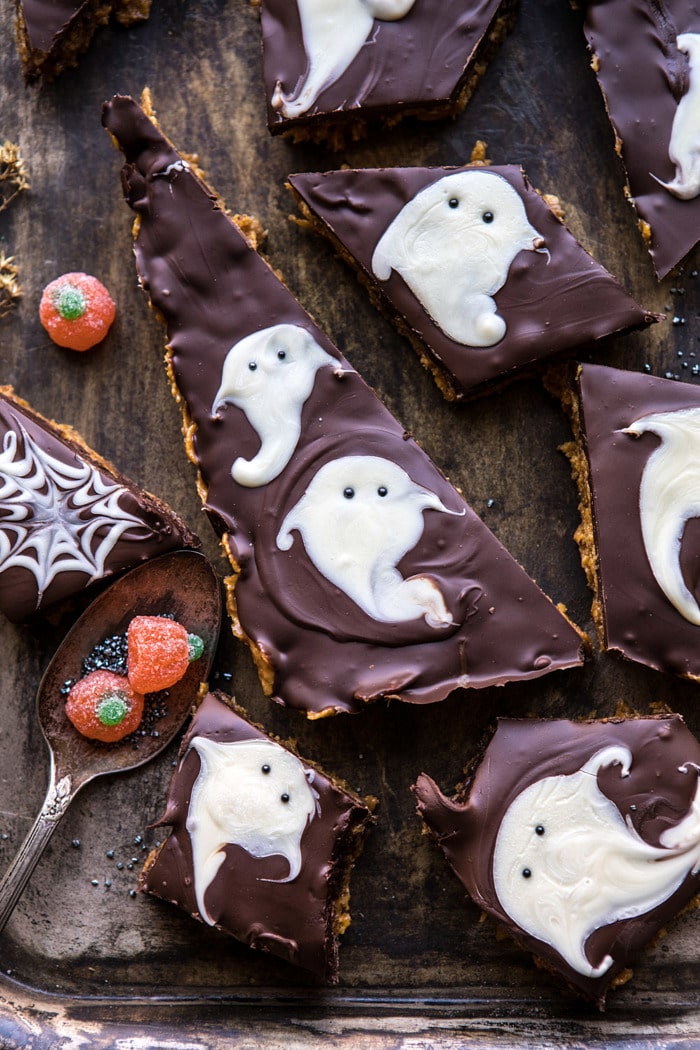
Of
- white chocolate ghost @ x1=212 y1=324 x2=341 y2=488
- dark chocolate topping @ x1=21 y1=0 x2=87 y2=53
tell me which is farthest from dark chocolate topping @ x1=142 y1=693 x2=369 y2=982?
dark chocolate topping @ x1=21 y1=0 x2=87 y2=53

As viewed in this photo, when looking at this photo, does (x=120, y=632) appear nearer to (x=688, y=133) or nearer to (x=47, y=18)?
(x=47, y=18)

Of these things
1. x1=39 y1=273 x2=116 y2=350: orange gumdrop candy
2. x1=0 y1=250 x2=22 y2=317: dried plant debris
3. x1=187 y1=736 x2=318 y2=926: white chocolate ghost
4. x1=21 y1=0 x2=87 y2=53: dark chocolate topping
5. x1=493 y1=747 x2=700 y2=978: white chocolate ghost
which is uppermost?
x1=21 y1=0 x2=87 y2=53: dark chocolate topping

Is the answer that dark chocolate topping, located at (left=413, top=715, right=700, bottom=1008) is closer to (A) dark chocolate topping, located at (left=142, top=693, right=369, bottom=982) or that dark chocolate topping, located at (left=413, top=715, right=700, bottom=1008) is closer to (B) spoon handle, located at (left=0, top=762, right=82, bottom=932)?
(A) dark chocolate topping, located at (left=142, top=693, right=369, bottom=982)

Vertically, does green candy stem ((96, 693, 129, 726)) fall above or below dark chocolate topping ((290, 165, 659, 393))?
below

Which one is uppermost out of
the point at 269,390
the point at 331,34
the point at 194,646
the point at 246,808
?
the point at 331,34

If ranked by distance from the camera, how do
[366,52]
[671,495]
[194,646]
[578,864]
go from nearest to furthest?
[578,864], [671,495], [194,646], [366,52]

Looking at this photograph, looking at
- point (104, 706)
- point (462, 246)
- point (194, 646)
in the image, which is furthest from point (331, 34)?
point (104, 706)
